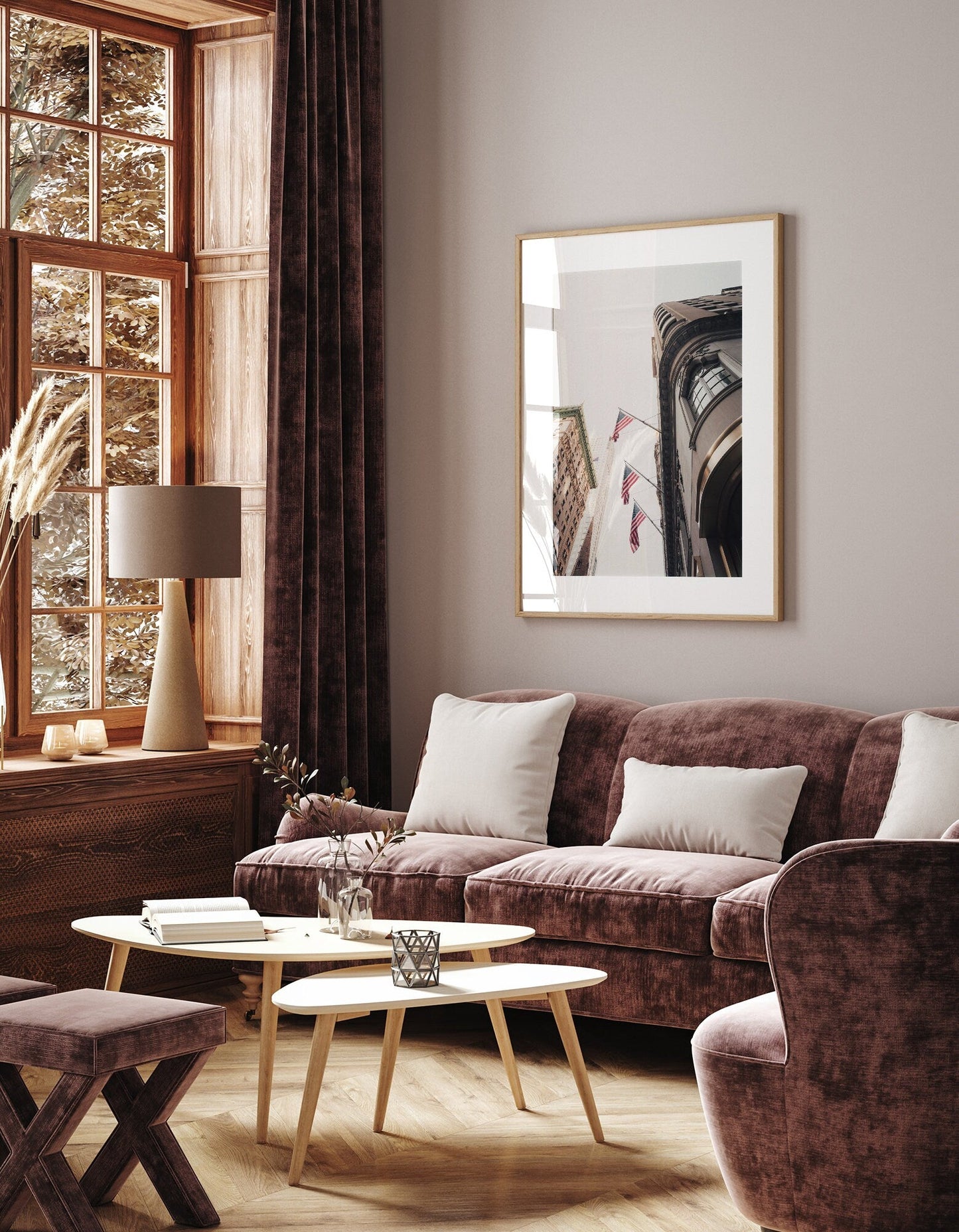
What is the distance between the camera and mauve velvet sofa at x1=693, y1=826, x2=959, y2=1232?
2.65m

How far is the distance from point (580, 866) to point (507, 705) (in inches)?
33.0

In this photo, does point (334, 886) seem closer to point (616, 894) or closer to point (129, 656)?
point (616, 894)

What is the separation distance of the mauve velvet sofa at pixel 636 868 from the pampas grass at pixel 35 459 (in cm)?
120

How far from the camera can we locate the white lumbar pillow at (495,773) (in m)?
4.84

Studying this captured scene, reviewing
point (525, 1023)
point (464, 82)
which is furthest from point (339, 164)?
point (525, 1023)

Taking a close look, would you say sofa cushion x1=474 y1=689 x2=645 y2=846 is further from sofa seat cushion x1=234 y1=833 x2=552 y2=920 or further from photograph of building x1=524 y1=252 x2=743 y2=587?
photograph of building x1=524 y1=252 x2=743 y2=587

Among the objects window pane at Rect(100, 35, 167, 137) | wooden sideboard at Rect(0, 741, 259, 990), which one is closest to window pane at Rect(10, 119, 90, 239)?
window pane at Rect(100, 35, 167, 137)

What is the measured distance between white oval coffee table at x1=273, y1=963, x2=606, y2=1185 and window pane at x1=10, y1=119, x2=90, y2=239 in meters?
2.70

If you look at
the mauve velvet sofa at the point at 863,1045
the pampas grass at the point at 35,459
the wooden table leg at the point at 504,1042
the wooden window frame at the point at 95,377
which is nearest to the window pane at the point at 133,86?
the wooden window frame at the point at 95,377

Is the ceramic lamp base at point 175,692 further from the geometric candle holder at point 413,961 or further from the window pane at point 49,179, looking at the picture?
the geometric candle holder at point 413,961

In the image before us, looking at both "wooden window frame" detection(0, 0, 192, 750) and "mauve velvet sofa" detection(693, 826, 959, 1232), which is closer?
"mauve velvet sofa" detection(693, 826, 959, 1232)

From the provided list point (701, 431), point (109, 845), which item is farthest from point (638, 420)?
point (109, 845)

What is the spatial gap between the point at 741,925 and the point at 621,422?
188cm

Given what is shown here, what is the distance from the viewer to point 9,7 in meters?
4.88
